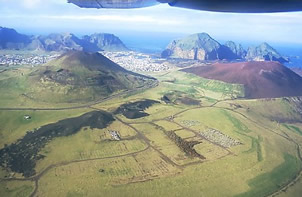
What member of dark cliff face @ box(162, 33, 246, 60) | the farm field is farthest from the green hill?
dark cliff face @ box(162, 33, 246, 60)

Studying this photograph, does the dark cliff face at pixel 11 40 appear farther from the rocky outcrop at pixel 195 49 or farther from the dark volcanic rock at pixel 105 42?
the rocky outcrop at pixel 195 49

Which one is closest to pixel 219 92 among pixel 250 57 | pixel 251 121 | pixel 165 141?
pixel 251 121

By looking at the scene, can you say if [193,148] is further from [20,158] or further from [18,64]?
[18,64]

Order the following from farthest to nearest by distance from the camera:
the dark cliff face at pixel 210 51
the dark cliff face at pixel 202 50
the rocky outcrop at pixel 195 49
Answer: the dark cliff face at pixel 202 50 → the dark cliff face at pixel 210 51 → the rocky outcrop at pixel 195 49

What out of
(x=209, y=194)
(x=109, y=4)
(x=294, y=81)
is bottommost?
(x=209, y=194)

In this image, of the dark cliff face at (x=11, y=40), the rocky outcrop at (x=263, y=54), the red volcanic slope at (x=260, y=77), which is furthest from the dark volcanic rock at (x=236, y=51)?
the dark cliff face at (x=11, y=40)

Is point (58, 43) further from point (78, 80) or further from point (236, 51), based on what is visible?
point (78, 80)
